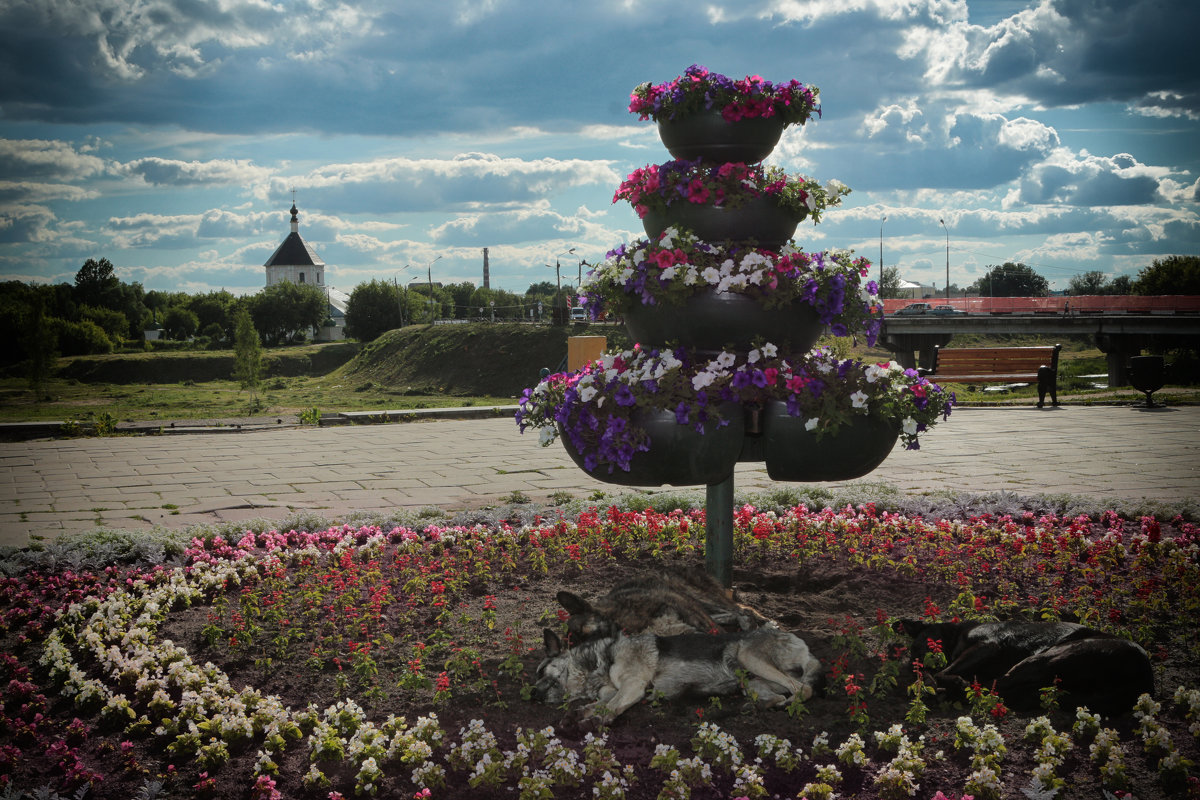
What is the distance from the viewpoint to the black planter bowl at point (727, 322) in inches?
165

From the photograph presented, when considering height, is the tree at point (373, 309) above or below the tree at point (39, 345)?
above

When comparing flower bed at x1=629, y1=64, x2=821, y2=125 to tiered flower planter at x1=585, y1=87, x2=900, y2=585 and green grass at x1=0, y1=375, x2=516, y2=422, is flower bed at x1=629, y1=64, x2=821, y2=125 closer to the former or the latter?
tiered flower planter at x1=585, y1=87, x2=900, y2=585

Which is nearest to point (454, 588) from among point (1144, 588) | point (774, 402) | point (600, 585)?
point (600, 585)

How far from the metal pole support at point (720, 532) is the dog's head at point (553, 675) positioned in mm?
1206

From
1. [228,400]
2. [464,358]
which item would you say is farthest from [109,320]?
[464,358]

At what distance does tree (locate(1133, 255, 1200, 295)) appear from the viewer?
67500 millimetres

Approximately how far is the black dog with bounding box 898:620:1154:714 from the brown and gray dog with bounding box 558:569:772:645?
0.83m

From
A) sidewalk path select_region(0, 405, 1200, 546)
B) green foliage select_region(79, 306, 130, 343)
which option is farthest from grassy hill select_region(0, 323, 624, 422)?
green foliage select_region(79, 306, 130, 343)

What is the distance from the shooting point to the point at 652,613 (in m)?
3.84

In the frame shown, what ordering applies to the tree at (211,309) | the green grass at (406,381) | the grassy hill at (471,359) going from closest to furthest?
the green grass at (406,381), the grassy hill at (471,359), the tree at (211,309)

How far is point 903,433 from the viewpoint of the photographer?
419 centimetres

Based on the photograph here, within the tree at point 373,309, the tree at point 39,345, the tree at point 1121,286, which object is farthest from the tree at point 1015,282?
the tree at point 39,345

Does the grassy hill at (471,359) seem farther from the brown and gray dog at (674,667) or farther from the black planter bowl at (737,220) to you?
the brown and gray dog at (674,667)

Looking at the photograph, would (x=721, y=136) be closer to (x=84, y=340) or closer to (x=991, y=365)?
(x=991, y=365)
